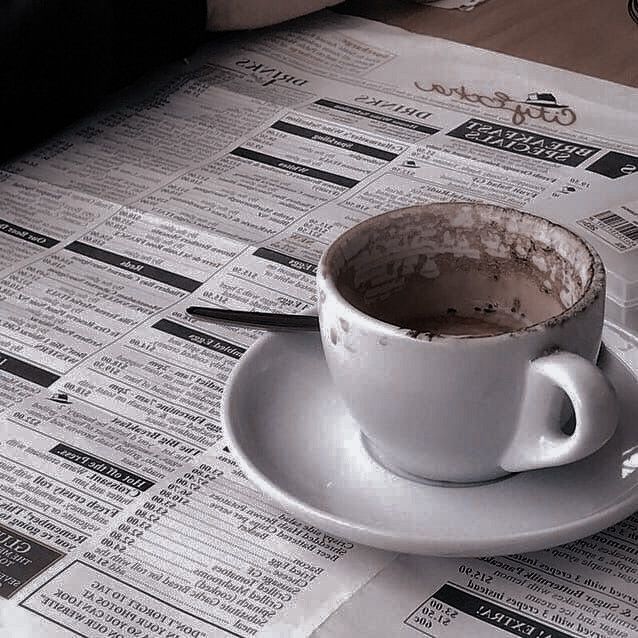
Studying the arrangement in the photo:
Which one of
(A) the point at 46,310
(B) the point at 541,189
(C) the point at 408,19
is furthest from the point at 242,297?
(C) the point at 408,19

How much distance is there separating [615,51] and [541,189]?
21 cm

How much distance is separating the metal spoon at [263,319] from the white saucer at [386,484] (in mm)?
10

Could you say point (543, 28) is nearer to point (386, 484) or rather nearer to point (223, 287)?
point (223, 287)

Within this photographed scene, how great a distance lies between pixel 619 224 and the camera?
544mm

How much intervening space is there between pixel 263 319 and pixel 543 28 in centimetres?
46

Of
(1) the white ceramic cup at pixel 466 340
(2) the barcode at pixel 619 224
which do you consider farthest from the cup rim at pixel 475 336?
(2) the barcode at pixel 619 224

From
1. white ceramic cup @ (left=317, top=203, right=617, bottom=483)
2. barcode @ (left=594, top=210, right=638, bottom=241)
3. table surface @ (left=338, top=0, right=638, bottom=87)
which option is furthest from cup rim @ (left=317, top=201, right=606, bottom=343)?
table surface @ (left=338, top=0, right=638, bottom=87)

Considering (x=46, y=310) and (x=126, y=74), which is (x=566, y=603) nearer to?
(x=46, y=310)

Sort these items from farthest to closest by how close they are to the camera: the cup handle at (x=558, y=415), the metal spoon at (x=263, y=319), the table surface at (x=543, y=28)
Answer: the table surface at (x=543, y=28), the metal spoon at (x=263, y=319), the cup handle at (x=558, y=415)

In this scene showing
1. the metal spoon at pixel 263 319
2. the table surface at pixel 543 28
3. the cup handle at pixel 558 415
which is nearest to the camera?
the cup handle at pixel 558 415

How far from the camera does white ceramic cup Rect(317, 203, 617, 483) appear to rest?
352 millimetres

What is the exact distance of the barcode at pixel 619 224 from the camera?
0.53 metres

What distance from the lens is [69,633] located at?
362mm

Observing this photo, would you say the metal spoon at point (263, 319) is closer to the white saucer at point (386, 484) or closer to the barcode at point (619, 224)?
the white saucer at point (386, 484)
